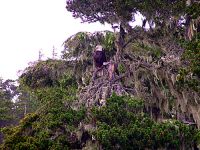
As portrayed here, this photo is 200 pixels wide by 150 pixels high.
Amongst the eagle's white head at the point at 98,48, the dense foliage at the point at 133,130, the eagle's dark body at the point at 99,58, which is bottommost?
the dense foliage at the point at 133,130

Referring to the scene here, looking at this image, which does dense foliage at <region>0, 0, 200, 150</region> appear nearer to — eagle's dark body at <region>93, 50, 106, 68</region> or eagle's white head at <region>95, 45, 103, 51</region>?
eagle's dark body at <region>93, 50, 106, 68</region>

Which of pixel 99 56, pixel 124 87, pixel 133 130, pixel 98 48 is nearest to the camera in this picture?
pixel 133 130

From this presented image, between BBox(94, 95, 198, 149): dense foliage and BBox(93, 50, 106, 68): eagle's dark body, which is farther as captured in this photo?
BBox(93, 50, 106, 68): eagle's dark body

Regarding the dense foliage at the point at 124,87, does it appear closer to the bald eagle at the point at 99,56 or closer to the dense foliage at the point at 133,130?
the dense foliage at the point at 133,130

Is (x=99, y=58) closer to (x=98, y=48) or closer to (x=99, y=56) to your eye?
(x=99, y=56)

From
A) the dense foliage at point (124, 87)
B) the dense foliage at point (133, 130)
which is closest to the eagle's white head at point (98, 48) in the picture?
the dense foliage at point (124, 87)

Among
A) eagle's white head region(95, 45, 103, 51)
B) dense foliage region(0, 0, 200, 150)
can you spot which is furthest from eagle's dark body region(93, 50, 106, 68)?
dense foliage region(0, 0, 200, 150)

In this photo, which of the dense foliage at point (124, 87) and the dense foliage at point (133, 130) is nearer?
the dense foliage at point (133, 130)

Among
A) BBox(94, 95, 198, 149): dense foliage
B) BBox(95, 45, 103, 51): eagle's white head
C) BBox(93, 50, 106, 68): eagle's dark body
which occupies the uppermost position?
BBox(95, 45, 103, 51): eagle's white head

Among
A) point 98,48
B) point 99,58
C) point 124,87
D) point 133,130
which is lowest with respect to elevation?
point 133,130

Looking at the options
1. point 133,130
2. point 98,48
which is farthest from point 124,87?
point 133,130

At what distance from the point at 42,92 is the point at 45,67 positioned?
2.88 metres

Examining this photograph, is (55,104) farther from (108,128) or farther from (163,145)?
(163,145)

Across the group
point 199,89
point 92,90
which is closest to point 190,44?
point 199,89
